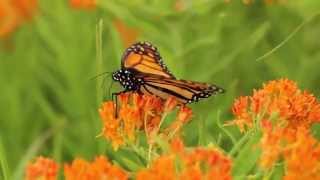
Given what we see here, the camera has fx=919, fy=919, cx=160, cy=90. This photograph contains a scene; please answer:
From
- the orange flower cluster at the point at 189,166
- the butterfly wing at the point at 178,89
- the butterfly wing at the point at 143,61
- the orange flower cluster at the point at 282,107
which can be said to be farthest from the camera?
the butterfly wing at the point at 143,61

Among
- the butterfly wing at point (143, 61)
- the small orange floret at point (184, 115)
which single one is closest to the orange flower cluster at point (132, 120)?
the small orange floret at point (184, 115)

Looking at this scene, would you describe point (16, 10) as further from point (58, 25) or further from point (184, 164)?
point (184, 164)

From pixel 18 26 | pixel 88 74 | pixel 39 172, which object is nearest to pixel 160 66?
pixel 39 172

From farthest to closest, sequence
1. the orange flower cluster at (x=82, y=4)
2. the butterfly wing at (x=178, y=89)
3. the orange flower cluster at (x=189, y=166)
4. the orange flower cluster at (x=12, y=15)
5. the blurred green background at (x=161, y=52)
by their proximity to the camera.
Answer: the orange flower cluster at (x=12, y=15), the orange flower cluster at (x=82, y=4), the blurred green background at (x=161, y=52), the butterfly wing at (x=178, y=89), the orange flower cluster at (x=189, y=166)

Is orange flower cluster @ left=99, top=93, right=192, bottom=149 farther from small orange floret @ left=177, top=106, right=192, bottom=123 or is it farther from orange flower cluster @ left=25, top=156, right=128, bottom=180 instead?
orange flower cluster @ left=25, top=156, right=128, bottom=180

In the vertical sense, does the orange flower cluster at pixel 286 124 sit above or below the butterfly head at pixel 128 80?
below

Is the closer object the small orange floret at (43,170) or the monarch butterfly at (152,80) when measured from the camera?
the small orange floret at (43,170)

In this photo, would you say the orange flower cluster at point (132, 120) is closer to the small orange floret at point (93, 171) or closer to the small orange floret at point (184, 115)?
the small orange floret at point (184, 115)
